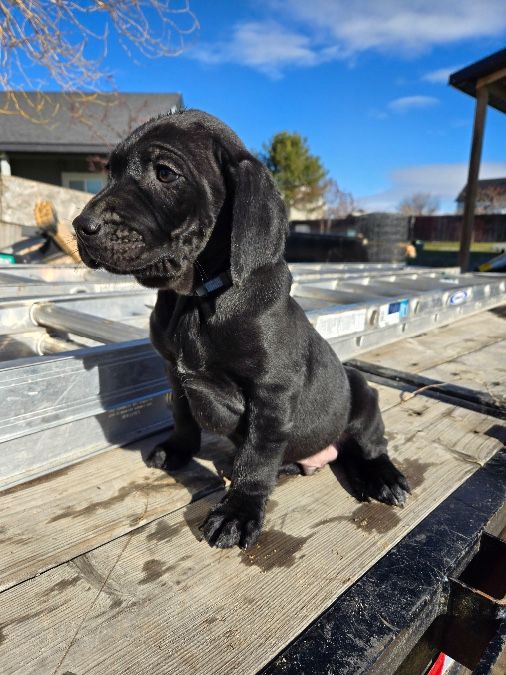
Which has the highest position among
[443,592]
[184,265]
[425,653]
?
[184,265]

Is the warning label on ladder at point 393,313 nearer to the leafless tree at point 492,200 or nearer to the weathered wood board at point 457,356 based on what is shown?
the weathered wood board at point 457,356

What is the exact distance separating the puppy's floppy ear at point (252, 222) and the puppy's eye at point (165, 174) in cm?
23

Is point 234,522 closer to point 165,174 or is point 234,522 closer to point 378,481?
point 378,481

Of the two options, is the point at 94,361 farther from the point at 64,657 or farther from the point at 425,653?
the point at 425,653

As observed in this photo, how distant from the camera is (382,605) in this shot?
1366 mm

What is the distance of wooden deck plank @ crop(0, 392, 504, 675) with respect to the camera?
1.20 m

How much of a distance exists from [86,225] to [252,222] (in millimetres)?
558

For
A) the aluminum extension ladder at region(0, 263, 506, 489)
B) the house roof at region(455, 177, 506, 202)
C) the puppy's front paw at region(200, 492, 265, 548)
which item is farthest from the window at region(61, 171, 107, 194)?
the house roof at region(455, 177, 506, 202)

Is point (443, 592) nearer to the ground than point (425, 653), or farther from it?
farther from it

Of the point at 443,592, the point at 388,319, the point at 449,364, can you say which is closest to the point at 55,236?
the point at 388,319

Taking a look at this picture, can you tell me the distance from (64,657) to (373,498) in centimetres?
127

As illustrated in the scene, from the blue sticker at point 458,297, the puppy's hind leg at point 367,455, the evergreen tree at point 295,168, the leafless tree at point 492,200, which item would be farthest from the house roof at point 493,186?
the puppy's hind leg at point 367,455

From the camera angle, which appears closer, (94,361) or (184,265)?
(184,265)

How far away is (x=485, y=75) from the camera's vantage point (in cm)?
928
